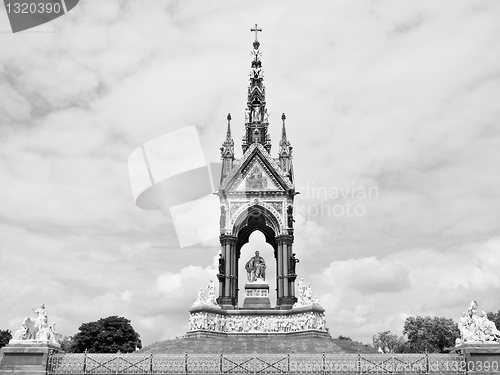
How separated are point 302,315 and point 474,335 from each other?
29.8ft

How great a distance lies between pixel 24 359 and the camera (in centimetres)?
1975

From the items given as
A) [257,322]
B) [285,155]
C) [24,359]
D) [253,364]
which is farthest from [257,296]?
[24,359]

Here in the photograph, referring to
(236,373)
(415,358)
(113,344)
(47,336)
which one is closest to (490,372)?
(415,358)

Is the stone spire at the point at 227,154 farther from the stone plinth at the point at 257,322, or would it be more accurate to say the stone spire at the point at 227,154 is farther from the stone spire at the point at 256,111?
the stone plinth at the point at 257,322

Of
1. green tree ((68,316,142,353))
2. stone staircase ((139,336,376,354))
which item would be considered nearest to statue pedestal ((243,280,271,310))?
stone staircase ((139,336,376,354))

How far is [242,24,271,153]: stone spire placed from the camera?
110 feet

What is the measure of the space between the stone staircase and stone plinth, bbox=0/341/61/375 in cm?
489

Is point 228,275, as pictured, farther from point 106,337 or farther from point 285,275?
point 106,337

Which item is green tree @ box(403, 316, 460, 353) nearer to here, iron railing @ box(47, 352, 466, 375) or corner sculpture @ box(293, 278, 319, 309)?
corner sculpture @ box(293, 278, 319, 309)

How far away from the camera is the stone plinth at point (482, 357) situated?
64.4 feet

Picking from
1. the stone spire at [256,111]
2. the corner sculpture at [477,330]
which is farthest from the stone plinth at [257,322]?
the stone spire at [256,111]

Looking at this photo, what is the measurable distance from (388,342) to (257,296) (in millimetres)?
51730

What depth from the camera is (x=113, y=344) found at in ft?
190

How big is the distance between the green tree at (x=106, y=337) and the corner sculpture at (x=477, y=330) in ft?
144
